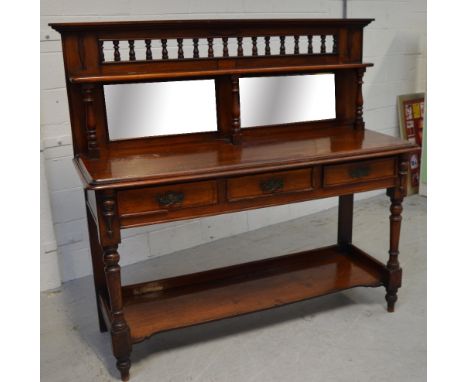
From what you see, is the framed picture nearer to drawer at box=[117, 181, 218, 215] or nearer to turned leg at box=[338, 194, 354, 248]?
turned leg at box=[338, 194, 354, 248]

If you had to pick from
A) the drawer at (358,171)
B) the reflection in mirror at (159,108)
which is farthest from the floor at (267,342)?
the reflection in mirror at (159,108)

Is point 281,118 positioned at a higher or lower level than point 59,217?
higher

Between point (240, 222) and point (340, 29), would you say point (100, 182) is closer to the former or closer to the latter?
point (340, 29)

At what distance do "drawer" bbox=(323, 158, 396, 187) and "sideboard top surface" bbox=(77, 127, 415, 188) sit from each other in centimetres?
5

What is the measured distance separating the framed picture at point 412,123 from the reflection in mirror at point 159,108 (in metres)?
2.35

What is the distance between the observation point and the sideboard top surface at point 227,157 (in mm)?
1872

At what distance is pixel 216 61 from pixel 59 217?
1.27 metres

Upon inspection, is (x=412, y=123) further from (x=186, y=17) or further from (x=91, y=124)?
(x=91, y=124)

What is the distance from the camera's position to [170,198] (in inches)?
75.2

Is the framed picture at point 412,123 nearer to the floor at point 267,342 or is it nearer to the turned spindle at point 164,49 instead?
the floor at point 267,342

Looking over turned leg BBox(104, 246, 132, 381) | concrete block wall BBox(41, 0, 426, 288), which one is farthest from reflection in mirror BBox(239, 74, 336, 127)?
turned leg BBox(104, 246, 132, 381)

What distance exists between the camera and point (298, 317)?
2.50 meters

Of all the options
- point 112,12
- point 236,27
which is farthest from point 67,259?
point 236,27

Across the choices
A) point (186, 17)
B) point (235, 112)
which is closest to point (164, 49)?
point (235, 112)
